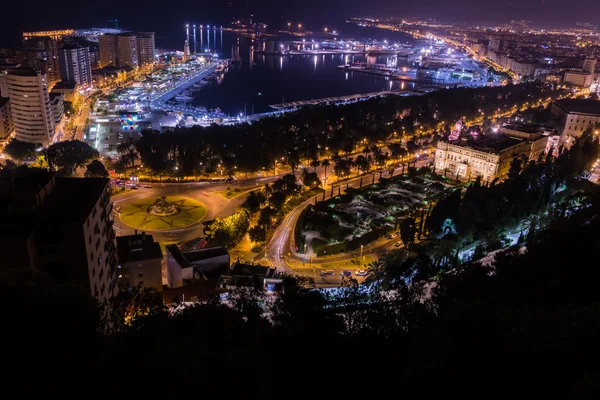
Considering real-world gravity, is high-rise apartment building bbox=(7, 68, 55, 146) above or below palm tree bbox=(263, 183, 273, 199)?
above

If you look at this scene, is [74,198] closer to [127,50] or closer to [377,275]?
[377,275]

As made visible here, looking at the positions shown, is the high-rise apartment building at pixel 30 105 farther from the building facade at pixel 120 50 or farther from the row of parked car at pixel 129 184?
the building facade at pixel 120 50

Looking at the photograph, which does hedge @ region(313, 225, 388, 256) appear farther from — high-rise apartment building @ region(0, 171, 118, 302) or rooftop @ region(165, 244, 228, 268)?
high-rise apartment building @ region(0, 171, 118, 302)

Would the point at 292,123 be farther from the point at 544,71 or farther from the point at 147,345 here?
the point at 544,71

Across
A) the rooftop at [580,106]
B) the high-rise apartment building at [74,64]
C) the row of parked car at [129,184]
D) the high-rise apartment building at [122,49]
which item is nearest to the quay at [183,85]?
the high-rise apartment building at [74,64]

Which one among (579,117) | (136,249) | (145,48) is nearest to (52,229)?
(136,249)

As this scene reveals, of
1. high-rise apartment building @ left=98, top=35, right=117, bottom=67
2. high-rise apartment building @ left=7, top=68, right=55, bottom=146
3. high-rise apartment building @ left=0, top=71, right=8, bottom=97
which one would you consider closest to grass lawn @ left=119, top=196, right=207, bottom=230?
Answer: high-rise apartment building @ left=7, top=68, right=55, bottom=146

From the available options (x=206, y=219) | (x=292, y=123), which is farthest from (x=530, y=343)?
(x=292, y=123)
